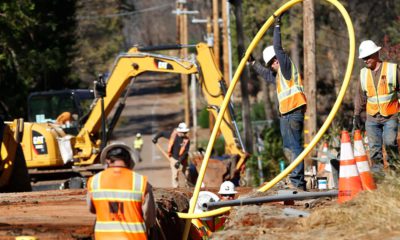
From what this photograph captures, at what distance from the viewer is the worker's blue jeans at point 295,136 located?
1402 centimetres

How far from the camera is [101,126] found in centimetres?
2672

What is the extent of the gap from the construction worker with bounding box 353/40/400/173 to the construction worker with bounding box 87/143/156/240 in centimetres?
506

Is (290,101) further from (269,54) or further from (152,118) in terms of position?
(152,118)

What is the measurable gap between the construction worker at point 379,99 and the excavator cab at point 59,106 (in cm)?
1489

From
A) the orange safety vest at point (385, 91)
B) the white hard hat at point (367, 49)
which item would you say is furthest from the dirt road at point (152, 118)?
the white hard hat at point (367, 49)

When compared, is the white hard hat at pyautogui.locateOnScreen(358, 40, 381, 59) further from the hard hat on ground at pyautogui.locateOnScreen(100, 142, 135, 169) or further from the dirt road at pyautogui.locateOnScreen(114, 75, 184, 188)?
the dirt road at pyautogui.locateOnScreen(114, 75, 184, 188)

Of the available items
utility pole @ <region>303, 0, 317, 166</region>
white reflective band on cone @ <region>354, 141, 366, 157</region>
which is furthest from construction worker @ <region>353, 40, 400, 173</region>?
utility pole @ <region>303, 0, 317, 166</region>

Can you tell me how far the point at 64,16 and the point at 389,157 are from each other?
1633 inches

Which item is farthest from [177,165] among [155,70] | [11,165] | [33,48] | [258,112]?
[258,112]

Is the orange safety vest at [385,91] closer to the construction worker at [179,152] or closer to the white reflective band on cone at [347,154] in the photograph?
the white reflective band on cone at [347,154]

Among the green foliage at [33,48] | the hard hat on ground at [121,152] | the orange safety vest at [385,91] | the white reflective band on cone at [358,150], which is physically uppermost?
the green foliage at [33,48]

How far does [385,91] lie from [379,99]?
0.13 metres

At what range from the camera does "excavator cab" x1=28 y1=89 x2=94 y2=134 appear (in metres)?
28.8

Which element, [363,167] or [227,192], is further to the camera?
[227,192]
